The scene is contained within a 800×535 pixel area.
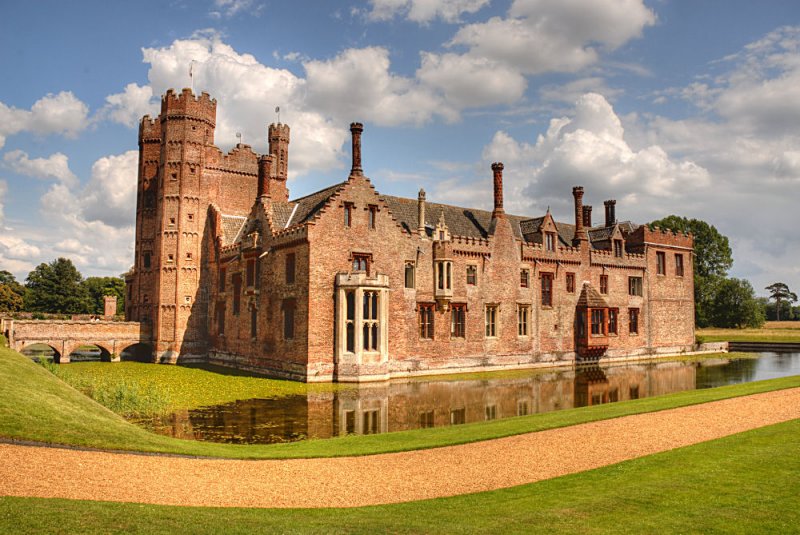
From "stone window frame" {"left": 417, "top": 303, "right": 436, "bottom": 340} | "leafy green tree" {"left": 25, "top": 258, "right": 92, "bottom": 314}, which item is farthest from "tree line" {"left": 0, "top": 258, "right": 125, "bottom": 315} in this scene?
"stone window frame" {"left": 417, "top": 303, "right": 436, "bottom": 340}

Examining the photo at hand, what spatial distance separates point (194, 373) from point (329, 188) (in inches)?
577

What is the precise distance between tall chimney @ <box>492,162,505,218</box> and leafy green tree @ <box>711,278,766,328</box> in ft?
181

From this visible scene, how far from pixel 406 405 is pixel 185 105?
3423 centimetres

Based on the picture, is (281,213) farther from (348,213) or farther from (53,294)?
(53,294)

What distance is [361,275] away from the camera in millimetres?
33844

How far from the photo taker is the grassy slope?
44.8ft

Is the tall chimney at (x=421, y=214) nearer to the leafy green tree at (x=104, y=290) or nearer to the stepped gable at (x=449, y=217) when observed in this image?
the stepped gable at (x=449, y=217)

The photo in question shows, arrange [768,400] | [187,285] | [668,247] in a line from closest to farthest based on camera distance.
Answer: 1. [768,400]
2. [187,285]
3. [668,247]

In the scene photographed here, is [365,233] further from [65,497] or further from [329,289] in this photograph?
[65,497]

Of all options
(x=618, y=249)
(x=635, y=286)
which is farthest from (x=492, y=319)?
(x=635, y=286)

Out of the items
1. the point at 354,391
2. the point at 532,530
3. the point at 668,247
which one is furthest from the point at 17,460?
the point at 668,247

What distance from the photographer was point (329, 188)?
39031mm

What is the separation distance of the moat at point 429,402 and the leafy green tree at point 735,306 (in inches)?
1796

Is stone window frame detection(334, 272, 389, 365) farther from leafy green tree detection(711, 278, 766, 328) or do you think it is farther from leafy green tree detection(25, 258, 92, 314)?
leafy green tree detection(711, 278, 766, 328)
